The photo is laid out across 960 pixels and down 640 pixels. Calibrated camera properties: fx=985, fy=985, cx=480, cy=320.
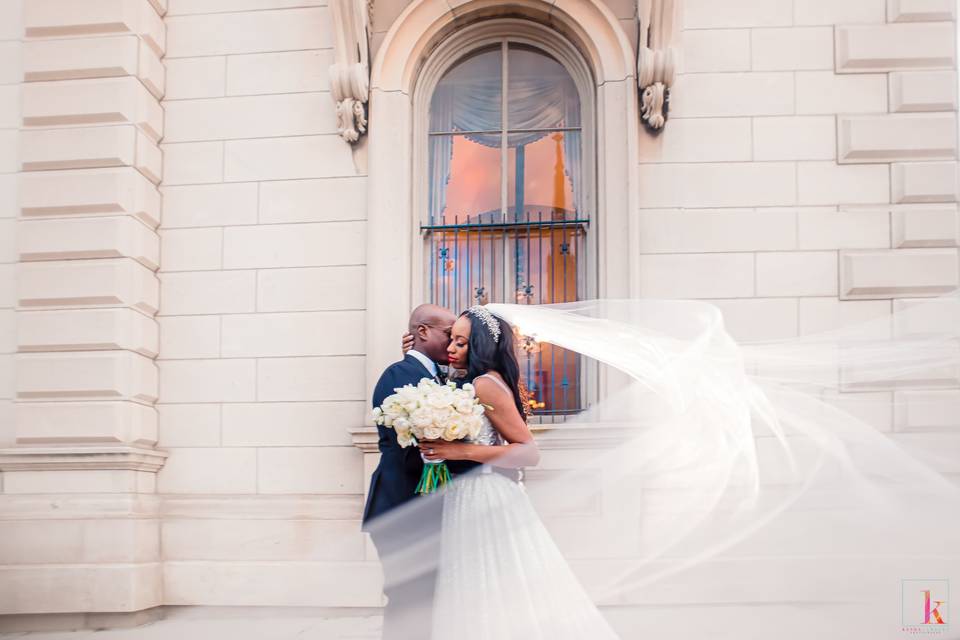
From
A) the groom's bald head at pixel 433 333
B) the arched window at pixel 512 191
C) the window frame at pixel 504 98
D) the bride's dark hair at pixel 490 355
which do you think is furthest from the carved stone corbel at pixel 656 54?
the bride's dark hair at pixel 490 355

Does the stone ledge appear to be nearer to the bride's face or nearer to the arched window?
the arched window

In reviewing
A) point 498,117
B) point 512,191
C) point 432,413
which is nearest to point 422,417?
point 432,413

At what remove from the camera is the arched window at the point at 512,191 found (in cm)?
780

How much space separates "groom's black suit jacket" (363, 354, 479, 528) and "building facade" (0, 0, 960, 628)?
175 centimetres

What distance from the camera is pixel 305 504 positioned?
24.5ft

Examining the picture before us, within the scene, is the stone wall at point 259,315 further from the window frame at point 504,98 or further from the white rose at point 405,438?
the white rose at point 405,438

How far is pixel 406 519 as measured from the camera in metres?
5.48

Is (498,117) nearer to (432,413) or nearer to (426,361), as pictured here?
(426,361)

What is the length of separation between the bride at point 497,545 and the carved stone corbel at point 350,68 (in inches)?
118

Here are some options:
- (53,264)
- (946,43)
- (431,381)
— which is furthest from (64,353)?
(946,43)

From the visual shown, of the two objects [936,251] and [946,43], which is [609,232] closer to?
[936,251]

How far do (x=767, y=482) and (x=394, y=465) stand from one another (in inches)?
117

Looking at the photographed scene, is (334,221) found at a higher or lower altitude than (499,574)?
higher

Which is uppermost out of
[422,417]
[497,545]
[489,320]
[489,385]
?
[489,320]
